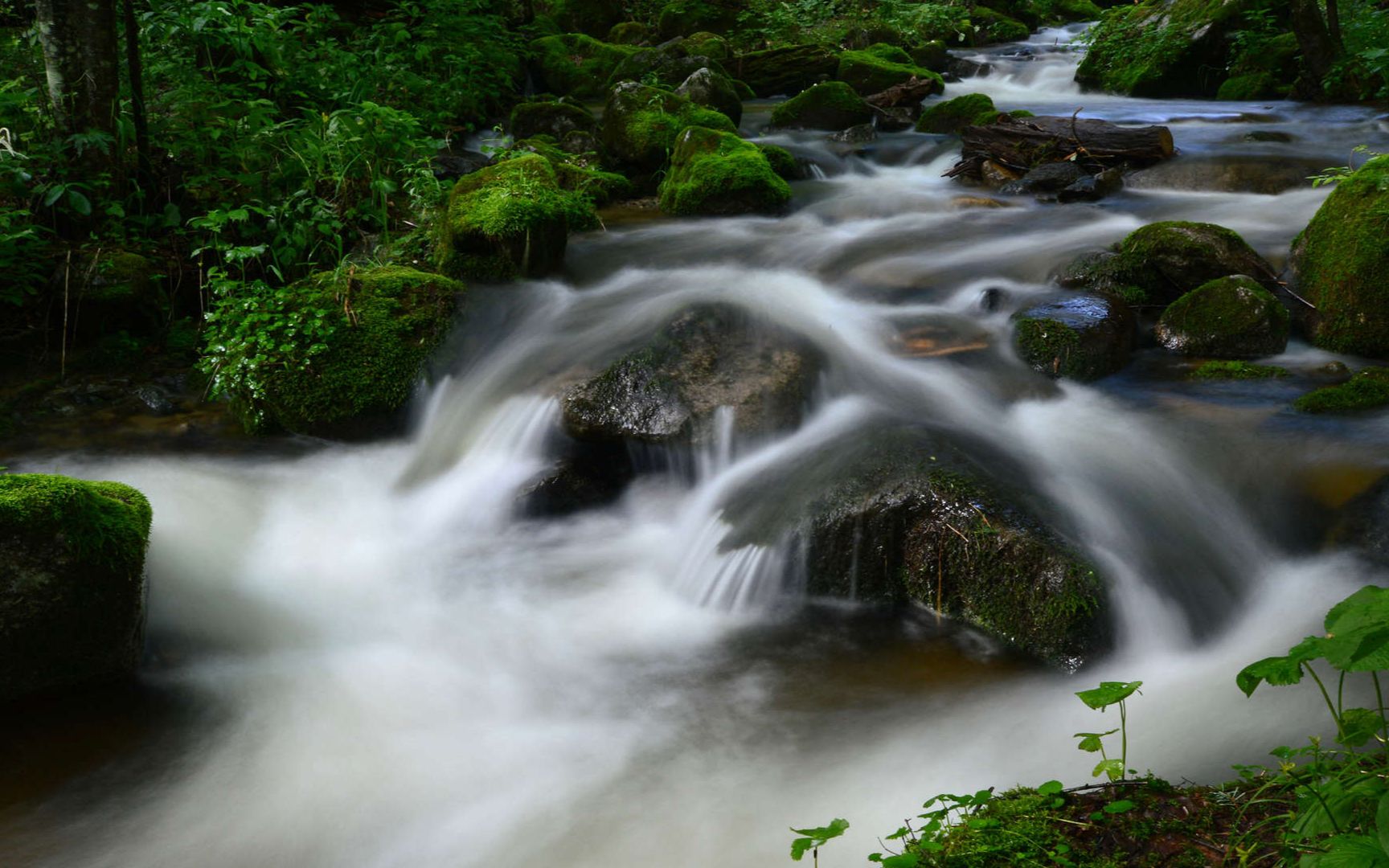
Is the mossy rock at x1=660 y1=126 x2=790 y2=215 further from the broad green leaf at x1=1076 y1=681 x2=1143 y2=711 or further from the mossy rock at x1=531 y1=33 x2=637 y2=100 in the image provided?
the broad green leaf at x1=1076 y1=681 x2=1143 y2=711

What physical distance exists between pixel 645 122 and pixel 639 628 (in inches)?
248

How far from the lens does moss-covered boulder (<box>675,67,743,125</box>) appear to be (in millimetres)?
10906

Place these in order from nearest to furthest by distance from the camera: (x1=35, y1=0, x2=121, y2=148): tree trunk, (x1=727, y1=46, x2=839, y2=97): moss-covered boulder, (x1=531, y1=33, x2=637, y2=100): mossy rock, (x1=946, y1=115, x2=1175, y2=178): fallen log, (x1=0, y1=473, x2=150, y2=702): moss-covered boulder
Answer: (x1=0, y1=473, x2=150, y2=702): moss-covered boulder
(x1=35, y1=0, x2=121, y2=148): tree trunk
(x1=946, y1=115, x2=1175, y2=178): fallen log
(x1=531, y1=33, x2=637, y2=100): mossy rock
(x1=727, y1=46, x2=839, y2=97): moss-covered boulder

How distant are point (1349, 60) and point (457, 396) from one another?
422 inches

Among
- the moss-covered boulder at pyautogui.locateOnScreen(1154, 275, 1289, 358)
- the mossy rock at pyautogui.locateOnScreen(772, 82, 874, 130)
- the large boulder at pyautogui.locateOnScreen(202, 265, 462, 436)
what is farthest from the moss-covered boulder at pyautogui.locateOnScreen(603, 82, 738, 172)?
the moss-covered boulder at pyautogui.locateOnScreen(1154, 275, 1289, 358)

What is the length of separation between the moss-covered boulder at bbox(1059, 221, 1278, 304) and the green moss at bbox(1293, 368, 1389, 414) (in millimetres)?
1390

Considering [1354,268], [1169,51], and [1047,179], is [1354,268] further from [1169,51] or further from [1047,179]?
[1169,51]

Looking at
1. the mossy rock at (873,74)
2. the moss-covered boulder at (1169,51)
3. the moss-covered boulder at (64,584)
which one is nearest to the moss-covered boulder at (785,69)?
the mossy rock at (873,74)

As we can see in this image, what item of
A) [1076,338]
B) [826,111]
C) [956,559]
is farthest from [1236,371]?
[826,111]

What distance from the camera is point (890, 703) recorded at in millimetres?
3369

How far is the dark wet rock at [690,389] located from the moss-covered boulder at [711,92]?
636cm

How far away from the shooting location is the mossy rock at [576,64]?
45.6 feet

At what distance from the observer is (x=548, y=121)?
993cm

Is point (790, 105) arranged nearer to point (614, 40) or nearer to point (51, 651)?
point (614, 40)
